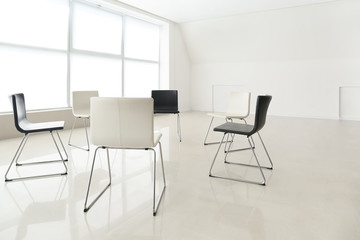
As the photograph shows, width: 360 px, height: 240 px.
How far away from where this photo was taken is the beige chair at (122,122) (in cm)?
197

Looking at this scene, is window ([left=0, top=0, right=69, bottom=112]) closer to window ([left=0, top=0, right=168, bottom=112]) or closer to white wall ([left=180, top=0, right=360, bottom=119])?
window ([left=0, top=0, right=168, bottom=112])

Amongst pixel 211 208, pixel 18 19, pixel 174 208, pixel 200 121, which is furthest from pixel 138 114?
pixel 200 121

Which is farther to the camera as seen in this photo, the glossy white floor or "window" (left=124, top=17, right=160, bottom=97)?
"window" (left=124, top=17, right=160, bottom=97)

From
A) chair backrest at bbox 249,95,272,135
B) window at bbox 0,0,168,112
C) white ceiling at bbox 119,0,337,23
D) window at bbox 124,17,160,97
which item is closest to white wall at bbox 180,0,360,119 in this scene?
white ceiling at bbox 119,0,337,23

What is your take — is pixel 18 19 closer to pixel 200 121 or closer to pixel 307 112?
pixel 200 121

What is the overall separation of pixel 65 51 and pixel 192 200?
455 centimetres

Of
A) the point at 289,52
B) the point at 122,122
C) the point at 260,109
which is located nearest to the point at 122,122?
the point at 122,122

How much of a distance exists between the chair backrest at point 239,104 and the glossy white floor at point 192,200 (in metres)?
0.68

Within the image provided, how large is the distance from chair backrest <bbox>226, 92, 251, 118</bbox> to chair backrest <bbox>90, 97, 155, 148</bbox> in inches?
88.3

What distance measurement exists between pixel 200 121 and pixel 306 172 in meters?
4.01

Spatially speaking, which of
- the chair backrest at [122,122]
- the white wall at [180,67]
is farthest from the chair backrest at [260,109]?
the white wall at [180,67]

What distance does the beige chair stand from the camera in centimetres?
197

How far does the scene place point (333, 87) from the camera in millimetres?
7004

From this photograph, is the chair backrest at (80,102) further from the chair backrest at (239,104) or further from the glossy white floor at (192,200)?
the chair backrest at (239,104)
